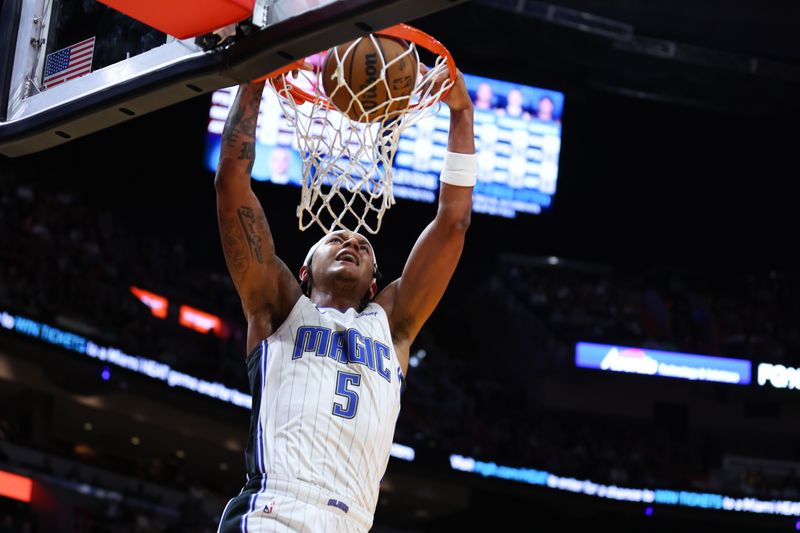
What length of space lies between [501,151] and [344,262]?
545 inches

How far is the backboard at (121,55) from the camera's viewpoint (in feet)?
9.43

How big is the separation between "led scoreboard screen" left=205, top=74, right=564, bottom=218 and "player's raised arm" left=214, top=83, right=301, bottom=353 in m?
13.2

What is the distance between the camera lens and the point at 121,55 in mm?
3385

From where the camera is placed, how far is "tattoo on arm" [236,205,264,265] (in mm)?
3744

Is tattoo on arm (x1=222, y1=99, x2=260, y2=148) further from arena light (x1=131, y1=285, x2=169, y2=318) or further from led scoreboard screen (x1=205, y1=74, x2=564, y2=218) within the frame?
led scoreboard screen (x1=205, y1=74, x2=564, y2=218)

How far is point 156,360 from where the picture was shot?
14.2m

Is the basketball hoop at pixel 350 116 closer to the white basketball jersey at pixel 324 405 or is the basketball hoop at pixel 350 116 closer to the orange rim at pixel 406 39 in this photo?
the orange rim at pixel 406 39

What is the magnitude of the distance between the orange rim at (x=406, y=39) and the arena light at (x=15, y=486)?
379 inches

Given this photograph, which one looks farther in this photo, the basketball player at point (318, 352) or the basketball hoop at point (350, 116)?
the basketball hoop at point (350, 116)

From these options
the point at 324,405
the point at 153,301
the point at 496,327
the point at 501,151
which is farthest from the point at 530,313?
the point at 324,405

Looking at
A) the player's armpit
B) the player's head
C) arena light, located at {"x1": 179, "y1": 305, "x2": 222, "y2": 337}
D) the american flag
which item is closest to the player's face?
the player's head

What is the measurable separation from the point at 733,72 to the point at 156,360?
10.7m

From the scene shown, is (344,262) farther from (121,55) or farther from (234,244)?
(121,55)

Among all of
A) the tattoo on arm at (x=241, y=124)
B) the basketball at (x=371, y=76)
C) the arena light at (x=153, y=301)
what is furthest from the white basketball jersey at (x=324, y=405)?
the arena light at (x=153, y=301)
